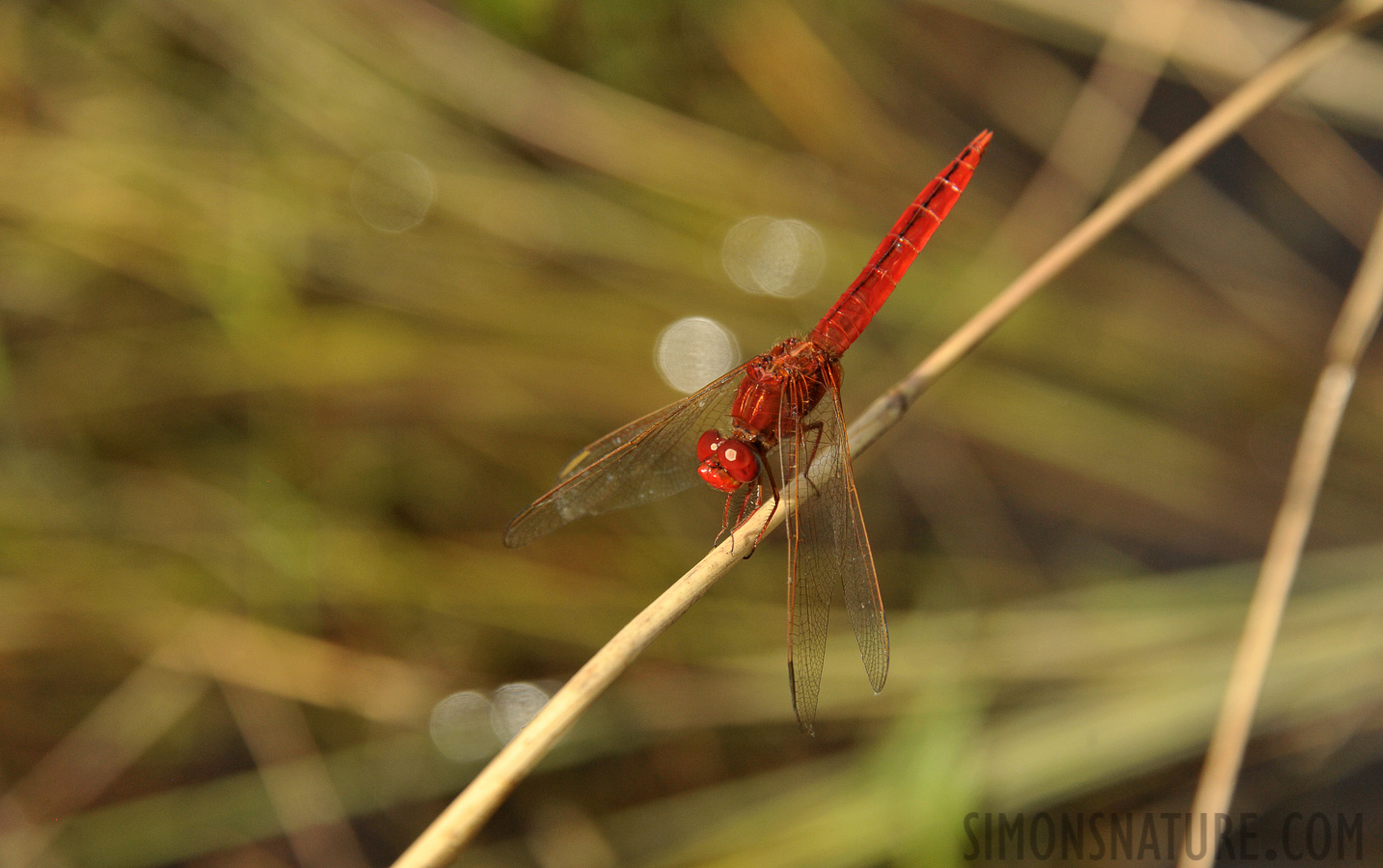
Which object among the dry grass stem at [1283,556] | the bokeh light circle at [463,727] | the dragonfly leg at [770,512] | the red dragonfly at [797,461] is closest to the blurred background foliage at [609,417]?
the bokeh light circle at [463,727]

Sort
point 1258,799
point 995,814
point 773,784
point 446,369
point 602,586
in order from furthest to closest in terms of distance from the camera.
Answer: point 446,369
point 602,586
point 773,784
point 1258,799
point 995,814

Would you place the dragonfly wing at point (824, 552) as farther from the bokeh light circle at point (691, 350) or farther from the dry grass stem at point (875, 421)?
the bokeh light circle at point (691, 350)

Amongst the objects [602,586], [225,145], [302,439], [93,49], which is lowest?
[602,586]

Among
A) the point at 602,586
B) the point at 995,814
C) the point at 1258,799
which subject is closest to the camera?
the point at 995,814

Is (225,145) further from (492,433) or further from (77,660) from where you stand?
(77,660)

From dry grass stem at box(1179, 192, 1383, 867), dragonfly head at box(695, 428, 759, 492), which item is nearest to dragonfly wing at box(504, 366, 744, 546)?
dragonfly head at box(695, 428, 759, 492)

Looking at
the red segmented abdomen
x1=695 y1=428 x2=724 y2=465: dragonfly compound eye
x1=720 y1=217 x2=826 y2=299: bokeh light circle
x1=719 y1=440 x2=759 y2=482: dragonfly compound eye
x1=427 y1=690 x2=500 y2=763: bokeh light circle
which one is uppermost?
x1=720 y1=217 x2=826 y2=299: bokeh light circle

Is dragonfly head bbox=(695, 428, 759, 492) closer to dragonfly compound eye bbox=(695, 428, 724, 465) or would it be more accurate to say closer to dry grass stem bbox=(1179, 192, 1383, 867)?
dragonfly compound eye bbox=(695, 428, 724, 465)

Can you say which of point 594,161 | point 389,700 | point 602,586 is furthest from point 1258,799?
point 594,161
